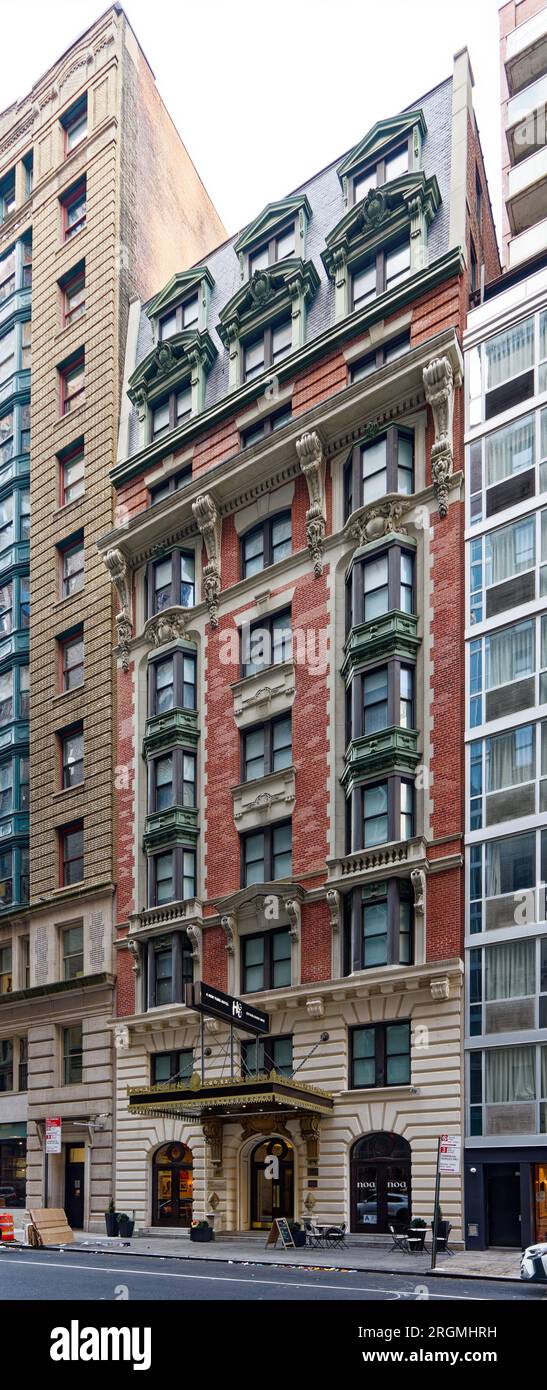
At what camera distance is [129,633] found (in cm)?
5156

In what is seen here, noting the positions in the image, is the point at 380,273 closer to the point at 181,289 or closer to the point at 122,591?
the point at 181,289

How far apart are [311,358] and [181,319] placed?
1001cm

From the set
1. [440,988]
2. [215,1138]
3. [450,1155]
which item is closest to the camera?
[450,1155]

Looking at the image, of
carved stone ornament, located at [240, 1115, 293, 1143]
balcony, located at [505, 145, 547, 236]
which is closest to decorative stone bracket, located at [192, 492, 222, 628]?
carved stone ornament, located at [240, 1115, 293, 1143]

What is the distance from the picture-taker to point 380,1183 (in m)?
37.9

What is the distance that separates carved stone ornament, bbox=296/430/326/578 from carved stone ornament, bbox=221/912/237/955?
1108cm

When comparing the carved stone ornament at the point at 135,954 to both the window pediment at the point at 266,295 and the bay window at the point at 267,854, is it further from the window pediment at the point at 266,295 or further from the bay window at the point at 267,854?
the window pediment at the point at 266,295

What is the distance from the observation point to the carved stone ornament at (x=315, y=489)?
4403 cm

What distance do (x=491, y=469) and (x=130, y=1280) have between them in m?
23.5

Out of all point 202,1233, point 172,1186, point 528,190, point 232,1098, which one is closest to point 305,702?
point 232,1098

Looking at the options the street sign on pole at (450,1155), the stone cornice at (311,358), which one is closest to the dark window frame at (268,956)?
Result: the street sign on pole at (450,1155)

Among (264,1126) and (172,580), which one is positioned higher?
(172,580)
